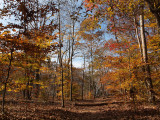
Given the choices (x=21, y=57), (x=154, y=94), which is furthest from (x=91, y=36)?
(x=21, y=57)

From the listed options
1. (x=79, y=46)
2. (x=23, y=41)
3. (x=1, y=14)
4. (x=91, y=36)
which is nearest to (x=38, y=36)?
(x=23, y=41)

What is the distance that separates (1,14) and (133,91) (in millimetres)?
7726

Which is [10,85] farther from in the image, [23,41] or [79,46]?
[79,46]

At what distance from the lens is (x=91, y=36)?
2097 cm

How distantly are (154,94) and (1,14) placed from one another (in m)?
10.1

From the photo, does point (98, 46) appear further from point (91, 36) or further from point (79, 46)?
point (79, 46)

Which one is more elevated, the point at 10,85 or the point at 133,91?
the point at 10,85

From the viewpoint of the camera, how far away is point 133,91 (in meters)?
5.36

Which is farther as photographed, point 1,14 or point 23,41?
point 1,14

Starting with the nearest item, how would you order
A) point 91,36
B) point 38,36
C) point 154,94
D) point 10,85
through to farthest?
point 10,85 < point 38,36 < point 154,94 < point 91,36

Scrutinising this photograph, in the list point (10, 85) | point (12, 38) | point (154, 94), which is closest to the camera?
point (12, 38)

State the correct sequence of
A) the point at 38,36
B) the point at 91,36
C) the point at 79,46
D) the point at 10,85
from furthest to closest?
the point at 91,36, the point at 79,46, the point at 38,36, the point at 10,85

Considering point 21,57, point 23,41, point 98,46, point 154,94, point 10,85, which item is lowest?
point 154,94

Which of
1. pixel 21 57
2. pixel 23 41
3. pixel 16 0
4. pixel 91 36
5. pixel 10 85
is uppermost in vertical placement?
pixel 91 36
